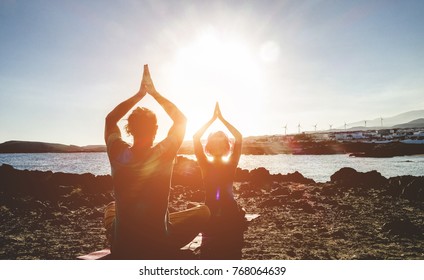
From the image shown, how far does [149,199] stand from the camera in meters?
3.43

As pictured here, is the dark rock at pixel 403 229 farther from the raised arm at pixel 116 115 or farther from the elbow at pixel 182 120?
the raised arm at pixel 116 115

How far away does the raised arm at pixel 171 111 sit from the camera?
3.55m

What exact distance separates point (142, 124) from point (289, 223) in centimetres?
487

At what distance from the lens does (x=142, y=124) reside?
10.9 ft

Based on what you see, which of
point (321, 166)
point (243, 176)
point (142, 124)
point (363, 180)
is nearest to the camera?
point (142, 124)

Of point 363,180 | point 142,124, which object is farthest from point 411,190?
point 142,124

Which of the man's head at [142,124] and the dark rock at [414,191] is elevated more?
the man's head at [142,124]

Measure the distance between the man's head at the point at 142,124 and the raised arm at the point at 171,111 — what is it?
0.77ft

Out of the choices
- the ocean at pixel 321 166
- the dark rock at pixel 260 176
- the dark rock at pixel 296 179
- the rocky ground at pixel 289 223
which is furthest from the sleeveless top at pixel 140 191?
the ocean at pixel 321 166

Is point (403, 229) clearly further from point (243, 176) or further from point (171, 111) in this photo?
point (243, 176)

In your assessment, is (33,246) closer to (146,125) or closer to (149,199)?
(149,199)

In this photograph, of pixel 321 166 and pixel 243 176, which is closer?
pixel 243 176

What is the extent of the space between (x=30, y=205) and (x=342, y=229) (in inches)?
325

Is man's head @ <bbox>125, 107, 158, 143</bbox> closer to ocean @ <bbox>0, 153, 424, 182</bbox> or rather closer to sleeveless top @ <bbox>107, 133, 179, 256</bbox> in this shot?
sleeveless top @ <bbox>107, 133, 179, 256</bbox>
